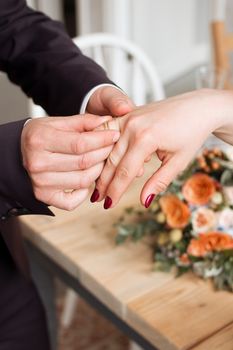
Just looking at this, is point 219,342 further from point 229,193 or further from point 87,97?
point 87,97

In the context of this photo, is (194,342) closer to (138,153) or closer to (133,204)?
(138,153)

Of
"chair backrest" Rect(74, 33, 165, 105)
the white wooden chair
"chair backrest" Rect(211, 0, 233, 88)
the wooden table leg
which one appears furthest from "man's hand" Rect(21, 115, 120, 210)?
"chair backrest" Rect(211, 0, 233, 88)

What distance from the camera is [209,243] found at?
0.84 meters

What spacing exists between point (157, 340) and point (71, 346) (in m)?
1.19

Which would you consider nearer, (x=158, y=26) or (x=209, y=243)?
(x=209, y=243)

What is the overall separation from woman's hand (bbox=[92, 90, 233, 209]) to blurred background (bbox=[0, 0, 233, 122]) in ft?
4.60

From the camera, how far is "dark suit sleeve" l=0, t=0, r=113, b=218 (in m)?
0.91

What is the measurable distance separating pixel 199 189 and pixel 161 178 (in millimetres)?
245

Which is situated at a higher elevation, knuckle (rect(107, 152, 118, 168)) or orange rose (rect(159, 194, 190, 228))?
knuckle (rect(107, 152, 118, 168))

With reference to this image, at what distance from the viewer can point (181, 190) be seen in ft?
2.98

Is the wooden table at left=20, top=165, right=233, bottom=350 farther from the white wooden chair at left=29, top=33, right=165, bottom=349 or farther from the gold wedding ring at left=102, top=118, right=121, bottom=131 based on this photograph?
the white wooden chair at left=29, top=33, right=165, bottom=349

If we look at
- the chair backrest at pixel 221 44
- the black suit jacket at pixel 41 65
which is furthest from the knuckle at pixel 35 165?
the chair backrest at pixel 221 44

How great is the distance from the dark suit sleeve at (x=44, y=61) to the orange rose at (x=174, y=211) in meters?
0.23

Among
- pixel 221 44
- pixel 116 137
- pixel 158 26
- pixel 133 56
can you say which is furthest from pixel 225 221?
pixel 158 26
